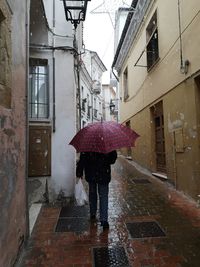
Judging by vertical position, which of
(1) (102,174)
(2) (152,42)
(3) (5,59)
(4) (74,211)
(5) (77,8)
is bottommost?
(4) (74,211)

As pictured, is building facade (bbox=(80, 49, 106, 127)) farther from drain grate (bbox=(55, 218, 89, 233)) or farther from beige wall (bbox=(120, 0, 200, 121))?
drain grate (bbox=(55, 218, 89, 233))

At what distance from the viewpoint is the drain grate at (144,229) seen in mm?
4164

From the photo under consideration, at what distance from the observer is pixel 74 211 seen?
5477 mm

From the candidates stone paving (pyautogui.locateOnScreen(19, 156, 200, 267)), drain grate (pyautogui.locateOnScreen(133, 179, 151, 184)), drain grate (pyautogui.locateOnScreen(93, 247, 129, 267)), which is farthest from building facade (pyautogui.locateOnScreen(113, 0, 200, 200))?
drain grate (pyautogui.locateOnScreen(93, 247, 129, 267))

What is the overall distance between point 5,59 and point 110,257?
259 cm

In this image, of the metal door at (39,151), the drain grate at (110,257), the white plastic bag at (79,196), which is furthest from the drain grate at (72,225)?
the metal door at (39,151)

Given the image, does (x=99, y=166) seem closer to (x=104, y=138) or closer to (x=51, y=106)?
(x=104, y=138)

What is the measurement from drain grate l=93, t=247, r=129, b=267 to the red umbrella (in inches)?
51.5

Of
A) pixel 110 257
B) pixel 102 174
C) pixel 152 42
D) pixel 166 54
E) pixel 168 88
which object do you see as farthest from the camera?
pixel 152 42

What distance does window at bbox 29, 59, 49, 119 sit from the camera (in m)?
6.44

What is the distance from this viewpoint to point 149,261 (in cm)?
331

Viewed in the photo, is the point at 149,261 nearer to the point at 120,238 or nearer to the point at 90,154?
the point at 120,238

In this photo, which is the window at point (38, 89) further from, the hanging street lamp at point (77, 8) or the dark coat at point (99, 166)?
the dark coat at point (99, 166)

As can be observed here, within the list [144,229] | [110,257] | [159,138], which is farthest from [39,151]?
[159,138]
